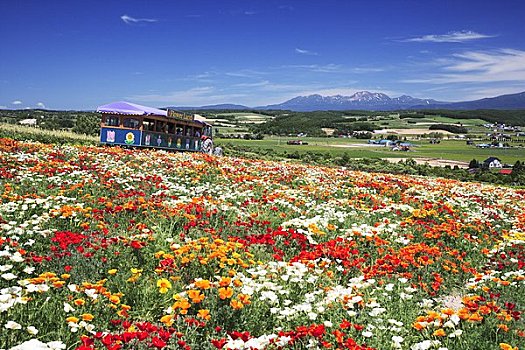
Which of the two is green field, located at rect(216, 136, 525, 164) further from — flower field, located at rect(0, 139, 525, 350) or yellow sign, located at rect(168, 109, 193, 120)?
flower field, located at rect(0, 139, 525, 350)

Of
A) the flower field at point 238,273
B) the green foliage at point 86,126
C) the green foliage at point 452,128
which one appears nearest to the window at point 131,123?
the green foliage at point 86,126

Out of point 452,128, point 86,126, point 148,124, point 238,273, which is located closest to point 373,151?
point 86,126

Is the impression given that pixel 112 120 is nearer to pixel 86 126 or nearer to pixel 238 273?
pixel 86 126

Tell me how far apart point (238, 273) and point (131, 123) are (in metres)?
25.2

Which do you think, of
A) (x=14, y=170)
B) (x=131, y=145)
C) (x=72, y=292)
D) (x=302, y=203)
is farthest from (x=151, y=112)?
(x=72, y=292)

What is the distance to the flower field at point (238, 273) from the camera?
459 centimetres

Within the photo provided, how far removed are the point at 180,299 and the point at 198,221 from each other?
145 inches

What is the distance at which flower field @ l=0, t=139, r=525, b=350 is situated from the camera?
459 cm

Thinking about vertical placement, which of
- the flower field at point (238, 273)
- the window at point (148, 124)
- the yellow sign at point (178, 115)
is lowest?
the flower field at point (238, 273)

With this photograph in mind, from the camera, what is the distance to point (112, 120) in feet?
97.1

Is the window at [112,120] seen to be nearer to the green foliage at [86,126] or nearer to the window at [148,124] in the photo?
the window at [148,124]

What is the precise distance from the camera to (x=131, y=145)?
1140 inches

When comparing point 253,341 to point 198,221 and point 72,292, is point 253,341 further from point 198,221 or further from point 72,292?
point 198,221

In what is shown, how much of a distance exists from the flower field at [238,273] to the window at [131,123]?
1708 centimetres
